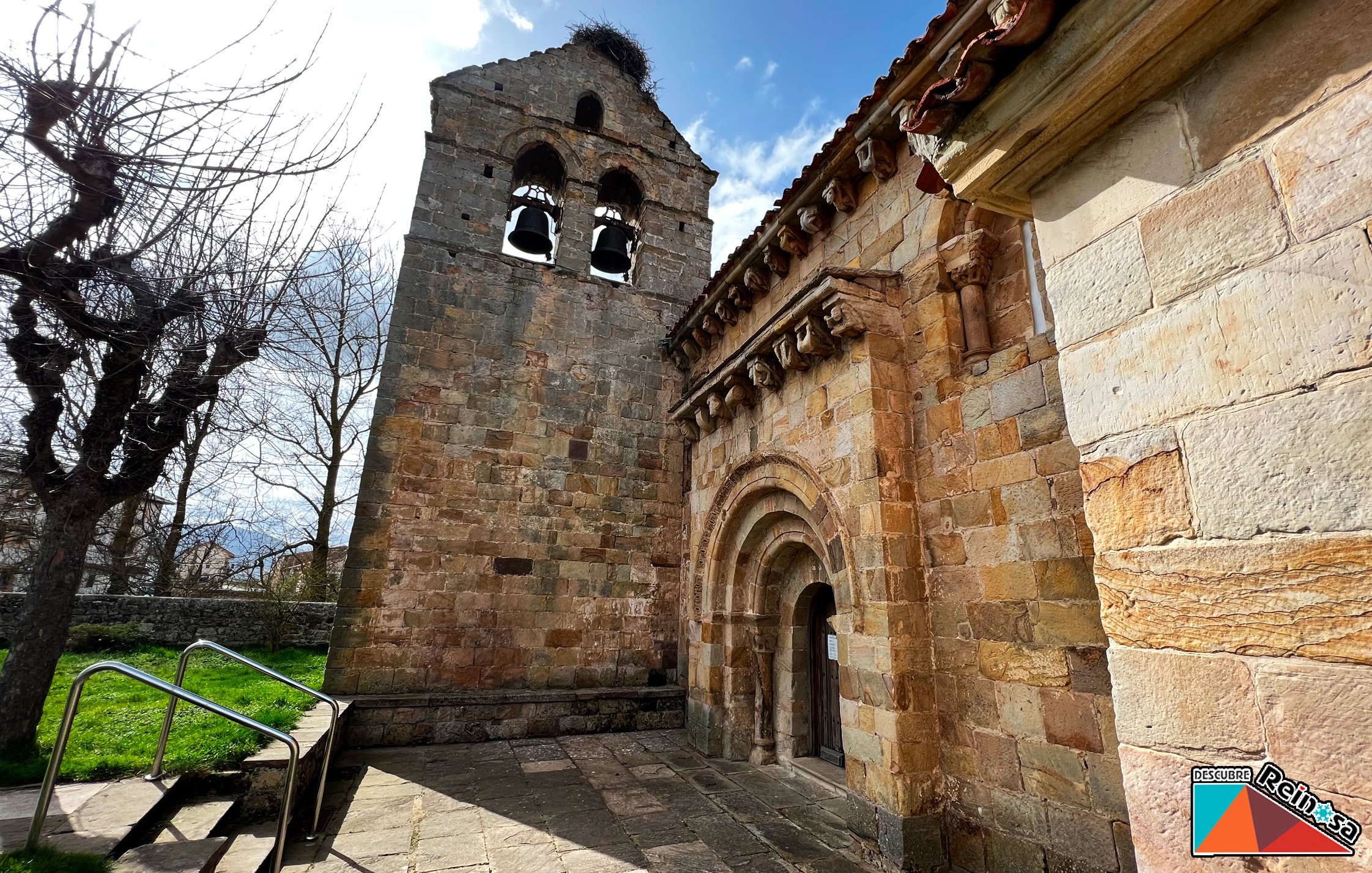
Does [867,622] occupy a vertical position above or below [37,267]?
below

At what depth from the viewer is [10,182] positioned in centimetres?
294

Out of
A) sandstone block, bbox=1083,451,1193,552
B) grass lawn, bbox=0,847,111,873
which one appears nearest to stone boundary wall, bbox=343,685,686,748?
grass lawn, bbox=0,847,111,873

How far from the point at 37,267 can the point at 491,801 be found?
4497 millimetres

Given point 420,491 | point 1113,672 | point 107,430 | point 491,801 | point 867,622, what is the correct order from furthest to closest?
point 420,491, point 491,801, point 107,430, point 867,622, point 1113,672

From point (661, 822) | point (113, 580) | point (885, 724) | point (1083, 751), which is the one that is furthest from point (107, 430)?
point (113, 580)

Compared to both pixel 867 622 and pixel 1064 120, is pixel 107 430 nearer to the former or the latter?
pixel 867 622

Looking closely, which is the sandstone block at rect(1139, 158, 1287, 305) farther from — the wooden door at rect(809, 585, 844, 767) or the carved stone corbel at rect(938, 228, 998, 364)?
the wooden door at rect(809, 585, 844, 767)

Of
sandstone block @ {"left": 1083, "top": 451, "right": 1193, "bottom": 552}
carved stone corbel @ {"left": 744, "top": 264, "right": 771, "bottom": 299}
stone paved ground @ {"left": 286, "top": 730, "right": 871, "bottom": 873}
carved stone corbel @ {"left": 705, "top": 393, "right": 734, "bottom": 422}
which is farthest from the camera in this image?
carved stone corbel @ {"left": 744, "top": 264, "right": 771, "bottom": 299}

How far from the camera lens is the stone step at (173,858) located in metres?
2.62

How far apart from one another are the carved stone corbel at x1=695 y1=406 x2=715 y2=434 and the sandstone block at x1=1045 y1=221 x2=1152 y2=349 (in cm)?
488

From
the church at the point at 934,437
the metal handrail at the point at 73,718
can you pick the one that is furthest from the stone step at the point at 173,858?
the church at the point at 934,437

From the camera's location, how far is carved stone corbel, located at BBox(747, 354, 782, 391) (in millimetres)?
5188

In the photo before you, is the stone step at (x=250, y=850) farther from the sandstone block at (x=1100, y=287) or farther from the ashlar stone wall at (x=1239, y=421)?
the sandstone block at (x=1100, y=287)

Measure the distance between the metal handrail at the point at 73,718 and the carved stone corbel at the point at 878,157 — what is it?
535 cm
